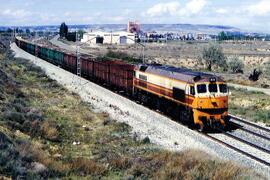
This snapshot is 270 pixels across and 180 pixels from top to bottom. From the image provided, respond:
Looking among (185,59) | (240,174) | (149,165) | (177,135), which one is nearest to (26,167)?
(149,165)

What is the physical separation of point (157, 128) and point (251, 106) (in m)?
14.8

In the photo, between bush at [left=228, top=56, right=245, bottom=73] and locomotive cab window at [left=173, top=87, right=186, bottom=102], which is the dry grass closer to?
locomotive cab window at [left=173, top=87, right=186, bottom=102]

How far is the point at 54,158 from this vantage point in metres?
20.1

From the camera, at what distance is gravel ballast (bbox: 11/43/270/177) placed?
23.9 meters

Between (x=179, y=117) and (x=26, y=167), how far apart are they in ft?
56.7

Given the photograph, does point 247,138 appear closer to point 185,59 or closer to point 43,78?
point 43,78

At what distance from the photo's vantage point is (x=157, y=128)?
30547 millimetres

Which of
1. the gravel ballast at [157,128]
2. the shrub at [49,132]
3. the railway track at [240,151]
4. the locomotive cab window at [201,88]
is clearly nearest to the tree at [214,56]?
the gravel ballast at [157,128]

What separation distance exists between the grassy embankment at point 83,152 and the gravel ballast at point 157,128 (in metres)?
1.32

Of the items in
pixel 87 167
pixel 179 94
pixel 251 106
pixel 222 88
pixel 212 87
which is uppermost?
pixel 212 87

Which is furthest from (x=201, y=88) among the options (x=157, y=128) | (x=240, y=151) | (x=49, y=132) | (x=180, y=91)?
(x=49, y=132)

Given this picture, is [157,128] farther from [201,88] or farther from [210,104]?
[201,88]

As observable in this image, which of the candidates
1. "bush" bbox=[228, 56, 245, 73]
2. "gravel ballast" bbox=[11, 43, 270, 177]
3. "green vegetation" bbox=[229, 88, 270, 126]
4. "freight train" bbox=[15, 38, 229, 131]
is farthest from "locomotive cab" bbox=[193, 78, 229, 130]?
"bush" bbox=[228, 56, 245, 73]

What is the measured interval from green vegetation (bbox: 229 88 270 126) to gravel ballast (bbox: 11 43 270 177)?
7382 millimetres
